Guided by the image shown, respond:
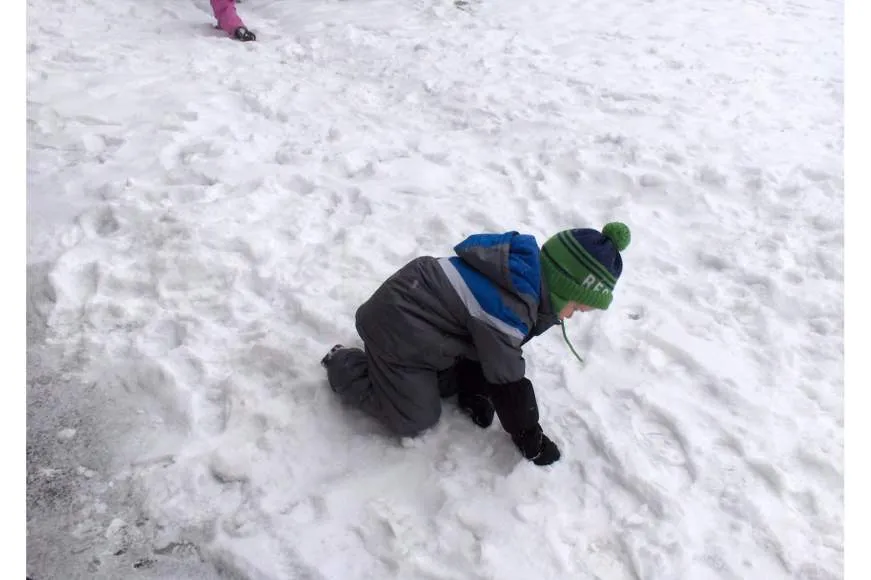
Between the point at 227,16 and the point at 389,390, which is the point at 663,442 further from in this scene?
the point at 227,16

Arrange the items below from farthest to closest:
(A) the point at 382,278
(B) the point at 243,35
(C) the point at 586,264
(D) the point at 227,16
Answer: (D) the point at 227,16 → (B) the point at 243,35 → (A) the point at 382,278 → (C) the point at 586,264

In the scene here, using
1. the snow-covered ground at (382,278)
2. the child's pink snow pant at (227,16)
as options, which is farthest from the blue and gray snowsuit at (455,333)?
the child's pink snow pant at (227,16)

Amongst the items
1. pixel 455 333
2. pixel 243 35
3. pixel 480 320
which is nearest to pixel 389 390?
pixel 455 333

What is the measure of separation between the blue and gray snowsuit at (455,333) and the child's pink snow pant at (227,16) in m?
5.11

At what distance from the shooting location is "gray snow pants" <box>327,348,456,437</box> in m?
2.87

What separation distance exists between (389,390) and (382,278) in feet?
3.57

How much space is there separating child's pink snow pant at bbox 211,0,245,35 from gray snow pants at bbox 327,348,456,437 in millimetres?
5088

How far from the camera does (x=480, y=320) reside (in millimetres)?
2682

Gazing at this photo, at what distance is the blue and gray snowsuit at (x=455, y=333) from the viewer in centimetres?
267

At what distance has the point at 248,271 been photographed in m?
3.78

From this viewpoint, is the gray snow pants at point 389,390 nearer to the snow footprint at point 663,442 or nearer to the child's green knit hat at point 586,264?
the child's green knit hat at point 586,264

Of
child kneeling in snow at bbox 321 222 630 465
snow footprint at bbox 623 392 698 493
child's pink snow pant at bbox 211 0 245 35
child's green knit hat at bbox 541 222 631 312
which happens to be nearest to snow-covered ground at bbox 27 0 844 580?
snow footprint at bbox 623 392 698 493

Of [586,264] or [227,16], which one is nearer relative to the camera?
[586,264]

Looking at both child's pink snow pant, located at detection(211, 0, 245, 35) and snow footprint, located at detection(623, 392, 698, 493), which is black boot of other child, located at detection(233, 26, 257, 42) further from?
snow footprint, located at detection(623, 392, 698, 493)
